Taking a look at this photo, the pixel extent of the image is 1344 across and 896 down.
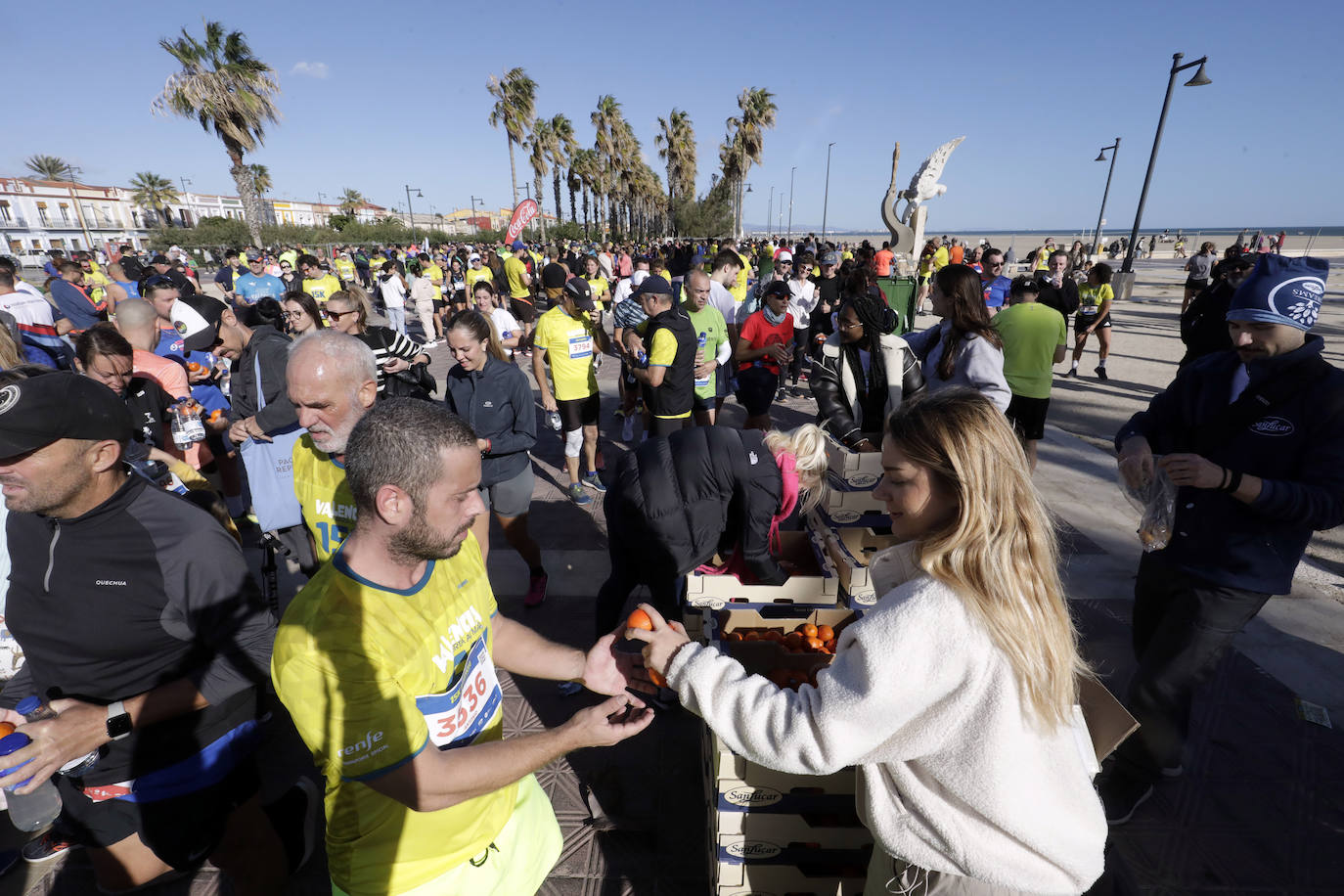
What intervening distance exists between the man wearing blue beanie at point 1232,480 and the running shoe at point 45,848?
16.2 feet

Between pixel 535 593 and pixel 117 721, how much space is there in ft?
9.40

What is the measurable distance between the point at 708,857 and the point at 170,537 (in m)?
2.49

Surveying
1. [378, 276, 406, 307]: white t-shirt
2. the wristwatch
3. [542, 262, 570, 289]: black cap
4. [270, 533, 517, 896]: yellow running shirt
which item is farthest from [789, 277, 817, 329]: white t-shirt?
[378, 276, 406, 307]: white t-shirt

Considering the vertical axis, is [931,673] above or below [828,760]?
above

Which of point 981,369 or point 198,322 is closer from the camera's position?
point 981,369

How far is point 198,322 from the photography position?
5.66m

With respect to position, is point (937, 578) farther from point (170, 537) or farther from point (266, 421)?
point (266, 421)

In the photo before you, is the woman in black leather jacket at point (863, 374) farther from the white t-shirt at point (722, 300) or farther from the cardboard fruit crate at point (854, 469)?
the white t-shirt at point (722, 300)

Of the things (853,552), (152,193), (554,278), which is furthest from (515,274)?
(152,193)

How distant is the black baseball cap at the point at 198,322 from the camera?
550 cm

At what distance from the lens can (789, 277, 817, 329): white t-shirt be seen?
9484 millimetres

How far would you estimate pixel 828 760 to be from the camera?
1.39 meters

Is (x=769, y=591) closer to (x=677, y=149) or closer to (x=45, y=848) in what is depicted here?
(x=45, y=848)

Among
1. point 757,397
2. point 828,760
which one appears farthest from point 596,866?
point 757,397
